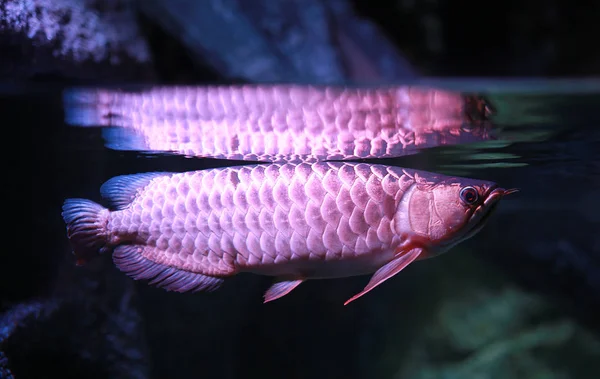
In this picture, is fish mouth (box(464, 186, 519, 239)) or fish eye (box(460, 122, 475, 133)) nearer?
fish mouth (box(464, 186, 519, 239))

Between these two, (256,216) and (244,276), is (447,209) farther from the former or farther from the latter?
(244,276)

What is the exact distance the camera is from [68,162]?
160 inches

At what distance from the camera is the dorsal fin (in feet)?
9.67

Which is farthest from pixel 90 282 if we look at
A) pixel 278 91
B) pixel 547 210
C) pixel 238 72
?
pixel 547 210

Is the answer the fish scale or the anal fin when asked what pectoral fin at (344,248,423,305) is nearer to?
the fish scale

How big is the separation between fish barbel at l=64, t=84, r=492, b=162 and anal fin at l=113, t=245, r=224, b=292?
118 centimetres

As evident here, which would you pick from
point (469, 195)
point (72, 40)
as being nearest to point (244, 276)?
point (469, 195)

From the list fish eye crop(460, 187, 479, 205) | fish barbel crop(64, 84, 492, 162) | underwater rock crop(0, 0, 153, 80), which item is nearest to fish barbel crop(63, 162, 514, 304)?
fish eye crop(460, 187, 479, 205)

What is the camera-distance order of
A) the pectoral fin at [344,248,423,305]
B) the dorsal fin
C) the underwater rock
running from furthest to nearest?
the underwater rock
the dorsal fin
the pectoral fin at [344,248,423,305]

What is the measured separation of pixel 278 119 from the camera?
3.67 meters

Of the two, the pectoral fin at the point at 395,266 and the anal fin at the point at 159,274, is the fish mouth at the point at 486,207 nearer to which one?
the pectoral fin at the point at 395,266

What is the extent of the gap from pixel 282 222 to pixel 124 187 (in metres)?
1.20

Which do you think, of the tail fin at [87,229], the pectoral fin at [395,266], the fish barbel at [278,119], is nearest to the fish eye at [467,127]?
the fish barbel at [278,119]

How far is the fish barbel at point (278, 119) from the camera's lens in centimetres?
363
